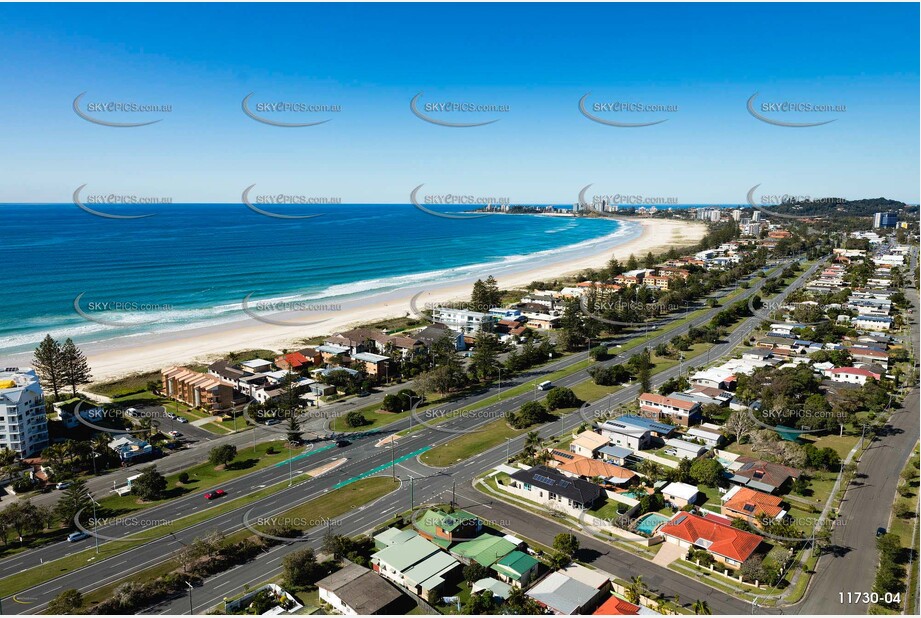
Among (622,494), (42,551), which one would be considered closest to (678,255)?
(622,494)

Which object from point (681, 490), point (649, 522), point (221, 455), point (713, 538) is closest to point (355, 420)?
point (221, 455)

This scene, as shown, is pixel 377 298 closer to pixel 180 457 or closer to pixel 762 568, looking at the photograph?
pixel 180 457

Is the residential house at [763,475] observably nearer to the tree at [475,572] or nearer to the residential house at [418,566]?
the tree at [475,572]

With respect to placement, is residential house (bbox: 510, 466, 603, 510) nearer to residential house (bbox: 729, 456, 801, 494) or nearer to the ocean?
residential house (bbox: 729, 456, 801, 494)

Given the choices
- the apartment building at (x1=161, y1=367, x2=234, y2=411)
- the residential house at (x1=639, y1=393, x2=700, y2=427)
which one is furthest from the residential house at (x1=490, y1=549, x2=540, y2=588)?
the apartment building at (x1=161, y1=367, x2=234, y2=411)

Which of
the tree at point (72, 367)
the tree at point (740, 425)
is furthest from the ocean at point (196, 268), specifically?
the tree at point (740, 425)

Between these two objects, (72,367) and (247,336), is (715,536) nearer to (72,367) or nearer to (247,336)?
(72,367)
